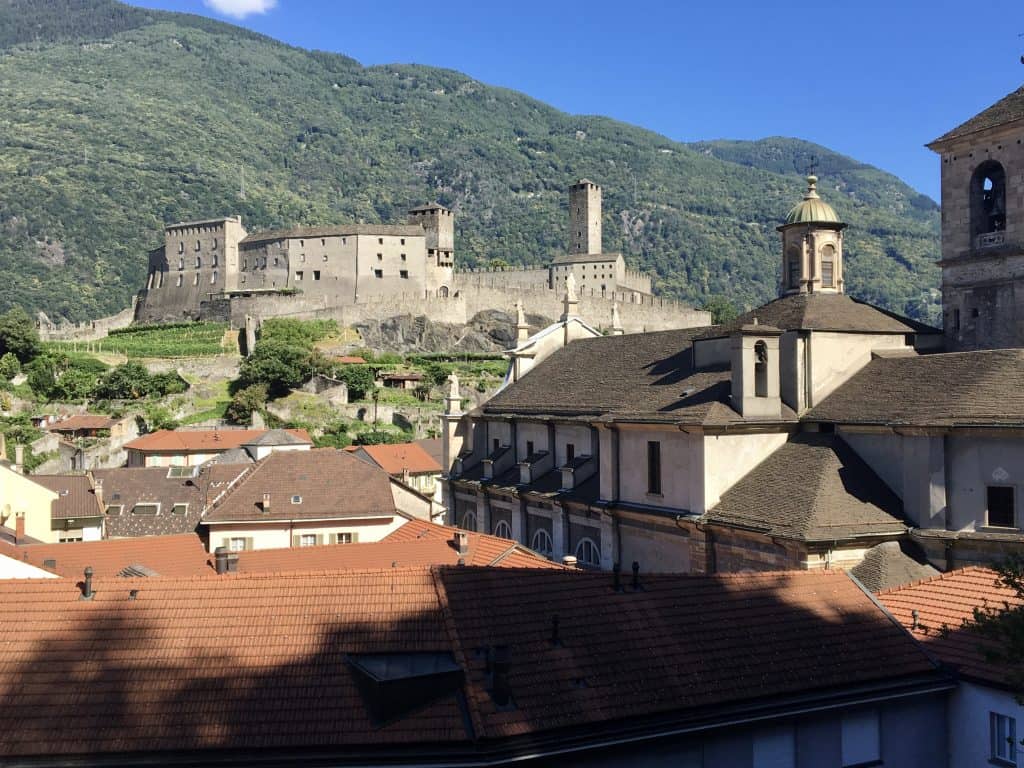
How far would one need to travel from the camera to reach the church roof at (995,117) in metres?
28.4

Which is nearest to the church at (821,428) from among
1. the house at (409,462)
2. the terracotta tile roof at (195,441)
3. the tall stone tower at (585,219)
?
the house at (409,462)

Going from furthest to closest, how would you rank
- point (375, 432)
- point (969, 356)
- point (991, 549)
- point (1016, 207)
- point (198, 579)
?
point (375, 432)
point (1016, 207)
point (969, 356)
point (991, 549)
point (198, 579)

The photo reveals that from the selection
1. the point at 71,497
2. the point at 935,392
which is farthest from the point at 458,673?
the point at 71,497

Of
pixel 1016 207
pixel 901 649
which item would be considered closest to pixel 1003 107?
pixel 1016 207

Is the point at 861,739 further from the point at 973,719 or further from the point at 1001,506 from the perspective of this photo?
the point at 1001,506

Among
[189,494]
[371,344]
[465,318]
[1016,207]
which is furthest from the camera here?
[465,318]

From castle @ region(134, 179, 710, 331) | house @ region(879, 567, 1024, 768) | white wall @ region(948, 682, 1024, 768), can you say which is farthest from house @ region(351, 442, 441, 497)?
white wall @ region(948, 682, 1024, 768)

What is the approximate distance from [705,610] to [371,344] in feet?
334

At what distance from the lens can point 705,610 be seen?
15.4 meters

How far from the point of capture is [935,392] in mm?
23891

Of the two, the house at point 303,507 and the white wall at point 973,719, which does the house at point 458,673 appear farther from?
the house at point 303,507

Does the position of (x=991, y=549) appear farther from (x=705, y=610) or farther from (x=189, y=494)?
(x=189, y=494)

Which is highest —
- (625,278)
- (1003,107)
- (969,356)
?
(625,278)

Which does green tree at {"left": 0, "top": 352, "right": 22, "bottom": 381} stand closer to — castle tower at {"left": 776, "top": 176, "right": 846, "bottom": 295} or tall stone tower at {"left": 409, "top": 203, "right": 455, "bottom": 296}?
tall stone tower at {"left": 409, "top": 203, "right": 455, "bottom": 296}
